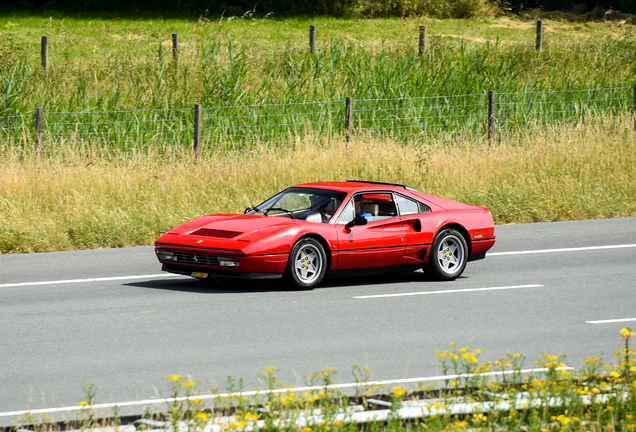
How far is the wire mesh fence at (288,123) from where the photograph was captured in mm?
18453

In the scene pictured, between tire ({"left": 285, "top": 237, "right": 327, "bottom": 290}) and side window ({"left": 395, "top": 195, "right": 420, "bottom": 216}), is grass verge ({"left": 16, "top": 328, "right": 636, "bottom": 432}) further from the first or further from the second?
side window ({"left": 395, "top": 195, "right": 420, "bottom": 216})

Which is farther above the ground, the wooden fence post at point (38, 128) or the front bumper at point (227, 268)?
the wooden fence post at point (38, 128)

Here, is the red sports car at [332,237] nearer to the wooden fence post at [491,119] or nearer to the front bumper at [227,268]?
the front bumper at [227,268]

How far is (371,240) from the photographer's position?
35.5 feet

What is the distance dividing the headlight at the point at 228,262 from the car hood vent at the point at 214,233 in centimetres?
28

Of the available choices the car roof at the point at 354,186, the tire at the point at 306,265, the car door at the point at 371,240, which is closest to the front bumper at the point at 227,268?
the tire at the point at 306,265

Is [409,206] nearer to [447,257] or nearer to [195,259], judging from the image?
[447,257]

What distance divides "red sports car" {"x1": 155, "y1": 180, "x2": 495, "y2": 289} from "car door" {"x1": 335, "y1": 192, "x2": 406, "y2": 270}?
0.01 metres

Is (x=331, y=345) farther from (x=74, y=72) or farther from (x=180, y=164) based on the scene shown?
(x=74, y=72)

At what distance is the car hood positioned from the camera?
10.1m

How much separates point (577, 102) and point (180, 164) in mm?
10967

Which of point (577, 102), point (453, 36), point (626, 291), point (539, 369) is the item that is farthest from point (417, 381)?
point (453, 36)

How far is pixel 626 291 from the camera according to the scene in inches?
419

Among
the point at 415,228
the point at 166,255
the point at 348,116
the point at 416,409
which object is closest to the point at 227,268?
the point at 166,255
